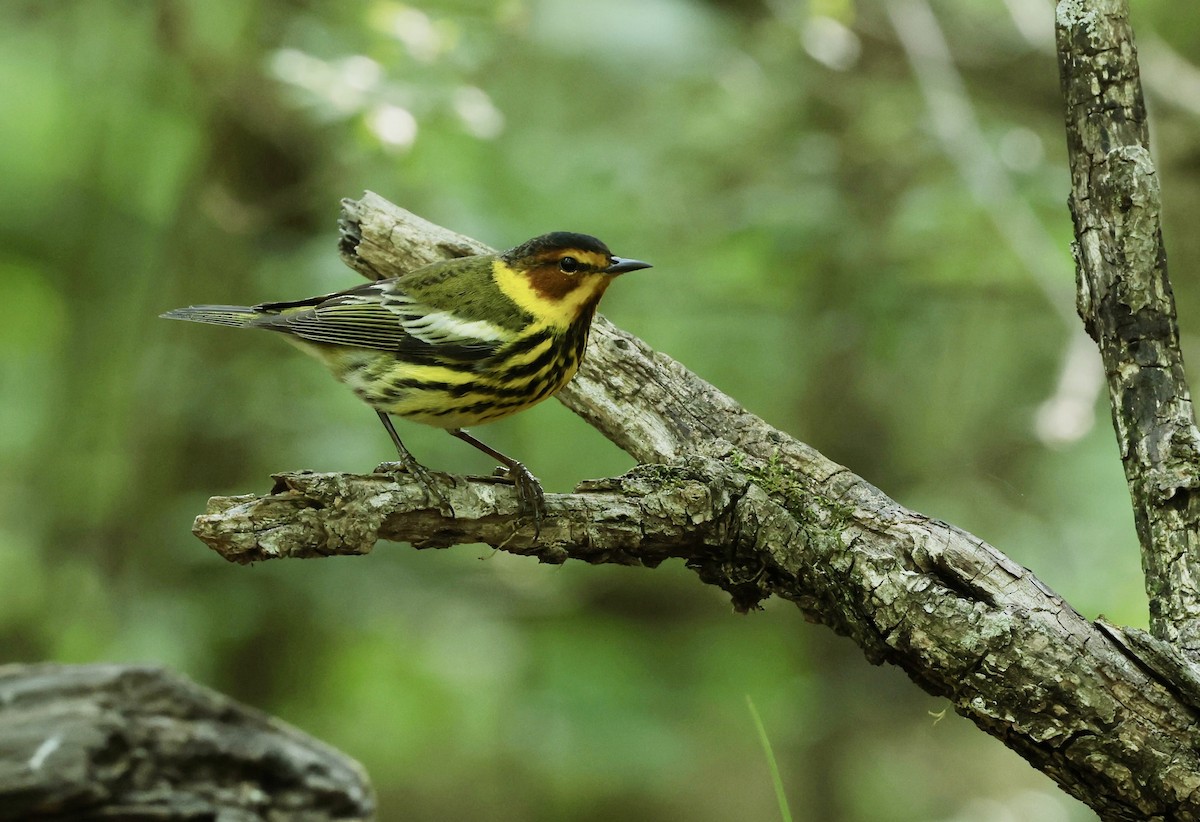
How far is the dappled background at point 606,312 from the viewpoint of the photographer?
5398 millimetres

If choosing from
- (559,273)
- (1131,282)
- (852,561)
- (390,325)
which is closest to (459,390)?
(390,325)

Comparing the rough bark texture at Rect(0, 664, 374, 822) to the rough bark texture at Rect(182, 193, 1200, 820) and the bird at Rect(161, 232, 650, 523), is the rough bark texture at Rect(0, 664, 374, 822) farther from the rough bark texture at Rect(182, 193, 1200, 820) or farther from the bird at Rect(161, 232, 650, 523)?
the rough bark texture at Rect(182, 193, 1200, 820)

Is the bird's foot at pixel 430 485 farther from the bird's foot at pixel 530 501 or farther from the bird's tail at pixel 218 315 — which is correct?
the bird's tail at pixel 218 315

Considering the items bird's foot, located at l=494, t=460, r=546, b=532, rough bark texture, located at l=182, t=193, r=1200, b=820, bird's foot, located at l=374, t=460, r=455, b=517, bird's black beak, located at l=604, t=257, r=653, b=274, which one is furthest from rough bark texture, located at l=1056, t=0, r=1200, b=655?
bird's foot, located at l=374, t=460, r=455, b=517

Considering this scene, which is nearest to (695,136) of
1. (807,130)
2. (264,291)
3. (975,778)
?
(807,130)

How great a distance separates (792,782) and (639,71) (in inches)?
171

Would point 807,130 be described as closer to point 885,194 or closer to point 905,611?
point 885,194

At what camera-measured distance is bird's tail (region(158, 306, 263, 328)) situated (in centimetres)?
364

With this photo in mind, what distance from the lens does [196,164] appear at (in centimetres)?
605

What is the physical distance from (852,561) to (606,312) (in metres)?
3.74

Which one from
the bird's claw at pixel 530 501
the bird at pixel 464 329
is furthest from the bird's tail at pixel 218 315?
the bird's claw at pixel 530 501

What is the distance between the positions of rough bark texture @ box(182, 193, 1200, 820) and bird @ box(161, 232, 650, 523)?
0.44 meters

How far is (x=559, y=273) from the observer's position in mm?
3406

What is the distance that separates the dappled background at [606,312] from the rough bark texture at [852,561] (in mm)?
2406
